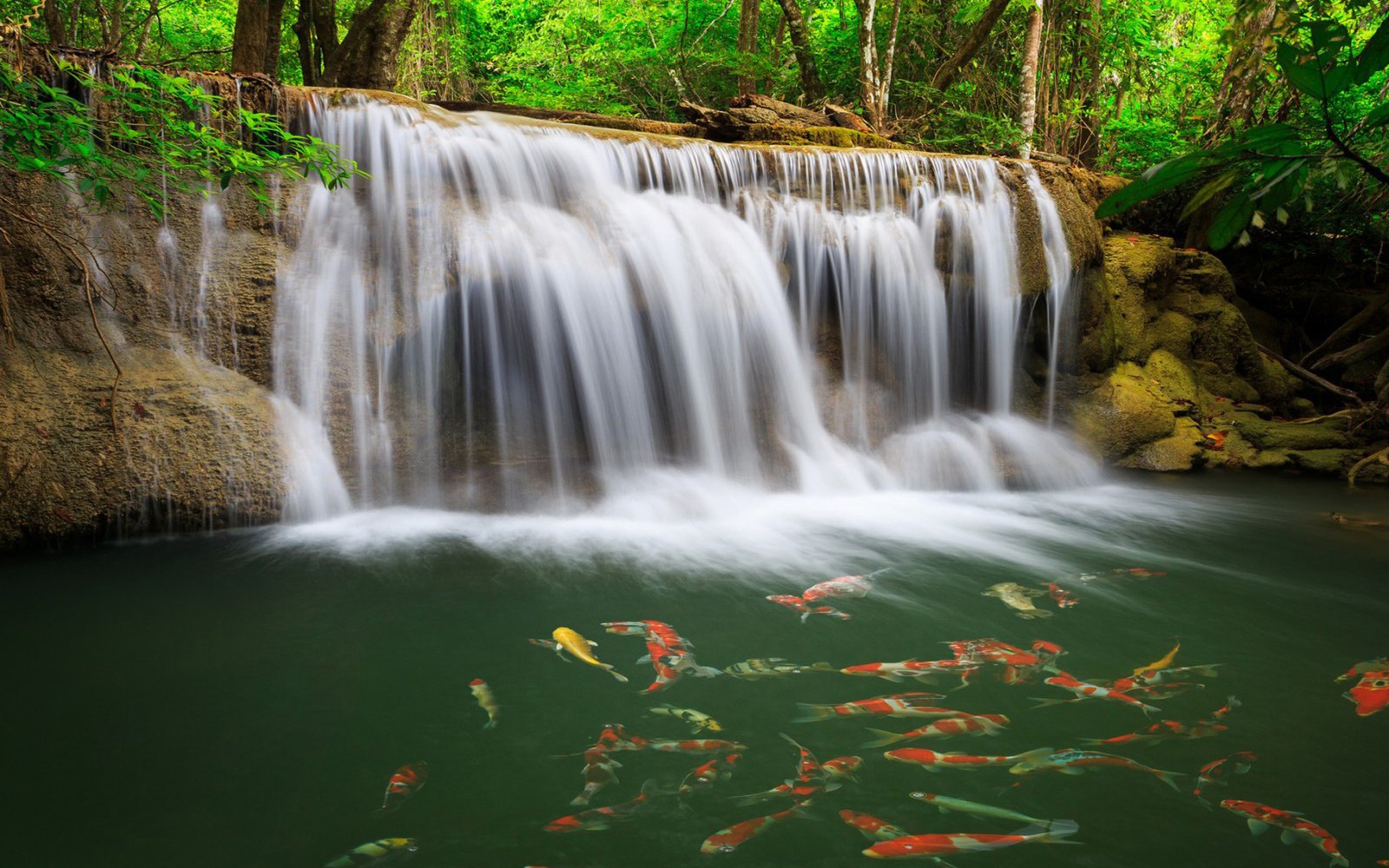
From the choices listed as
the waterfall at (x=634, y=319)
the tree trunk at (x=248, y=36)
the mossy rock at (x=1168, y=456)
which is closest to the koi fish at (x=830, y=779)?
the waterfall at (x=634, y=319)

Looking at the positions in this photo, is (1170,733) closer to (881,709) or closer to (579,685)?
(881,709)

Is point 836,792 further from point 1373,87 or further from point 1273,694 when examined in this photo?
point 1373,87

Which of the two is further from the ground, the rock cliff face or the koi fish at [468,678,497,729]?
the rock cliff face

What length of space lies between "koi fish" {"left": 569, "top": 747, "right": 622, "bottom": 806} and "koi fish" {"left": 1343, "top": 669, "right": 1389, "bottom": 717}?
8.35ft

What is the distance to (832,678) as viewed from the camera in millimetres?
3006

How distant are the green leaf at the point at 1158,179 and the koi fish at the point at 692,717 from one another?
206 centimetres

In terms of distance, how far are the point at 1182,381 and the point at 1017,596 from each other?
19.3 ft

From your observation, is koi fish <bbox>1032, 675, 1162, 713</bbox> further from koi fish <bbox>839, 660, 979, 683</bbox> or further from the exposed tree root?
the exposed tree root

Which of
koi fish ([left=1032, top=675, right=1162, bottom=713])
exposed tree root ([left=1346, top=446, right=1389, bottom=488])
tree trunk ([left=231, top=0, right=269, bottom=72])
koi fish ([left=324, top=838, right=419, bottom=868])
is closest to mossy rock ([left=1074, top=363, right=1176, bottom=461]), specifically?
exposed tree root ([left=1346, top=446, right=1389, bottom=488])

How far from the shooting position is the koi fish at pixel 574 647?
10.2ft

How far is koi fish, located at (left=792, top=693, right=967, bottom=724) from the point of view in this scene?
2.73m

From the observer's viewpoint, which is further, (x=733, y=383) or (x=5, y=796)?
(x=733, y=383)

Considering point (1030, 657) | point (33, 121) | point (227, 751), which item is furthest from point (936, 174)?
point (227, 751)

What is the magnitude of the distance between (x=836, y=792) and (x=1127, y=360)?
25.1ft
